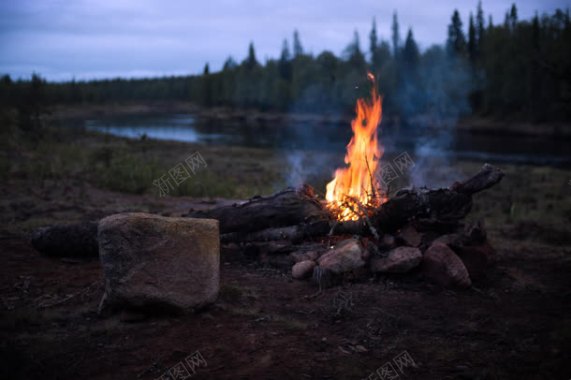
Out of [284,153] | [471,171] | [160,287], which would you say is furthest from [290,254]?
[284,153]

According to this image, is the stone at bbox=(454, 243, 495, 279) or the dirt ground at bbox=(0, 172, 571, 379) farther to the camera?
the stone at bbox=(454, 243, 495, 279)

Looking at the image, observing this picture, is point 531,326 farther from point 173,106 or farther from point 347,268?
point 173,106

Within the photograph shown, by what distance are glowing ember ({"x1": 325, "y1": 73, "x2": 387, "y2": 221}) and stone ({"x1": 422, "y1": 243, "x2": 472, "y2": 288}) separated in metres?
1.53

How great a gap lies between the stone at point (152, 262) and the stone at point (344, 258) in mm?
1800

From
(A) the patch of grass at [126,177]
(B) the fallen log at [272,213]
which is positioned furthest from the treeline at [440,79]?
(B) the fallen log at [272,213]

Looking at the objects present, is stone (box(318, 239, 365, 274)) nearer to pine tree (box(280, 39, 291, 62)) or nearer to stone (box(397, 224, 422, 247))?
stone (box(397, 224, 422, 247))

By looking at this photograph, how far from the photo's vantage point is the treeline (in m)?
49.8

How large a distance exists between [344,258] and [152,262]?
252 cm

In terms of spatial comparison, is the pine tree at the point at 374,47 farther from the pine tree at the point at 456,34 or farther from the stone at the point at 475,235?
the stone at the point at 475,235

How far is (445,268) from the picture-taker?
21.6 ft

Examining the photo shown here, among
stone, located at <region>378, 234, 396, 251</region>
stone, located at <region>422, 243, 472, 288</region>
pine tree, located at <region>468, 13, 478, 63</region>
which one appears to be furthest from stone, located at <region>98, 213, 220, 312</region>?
pine tree, located at <region>468, 13, 478, 63</region>

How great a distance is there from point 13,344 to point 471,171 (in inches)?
887

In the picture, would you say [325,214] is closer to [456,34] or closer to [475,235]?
[475,235]

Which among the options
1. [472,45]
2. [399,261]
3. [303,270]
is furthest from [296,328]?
[472,45]
